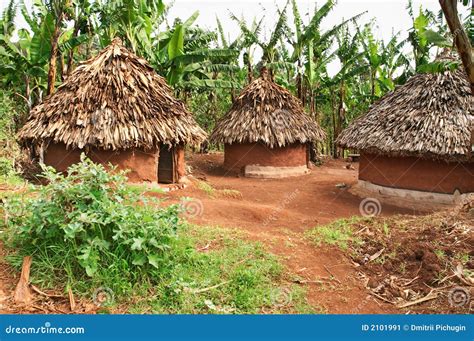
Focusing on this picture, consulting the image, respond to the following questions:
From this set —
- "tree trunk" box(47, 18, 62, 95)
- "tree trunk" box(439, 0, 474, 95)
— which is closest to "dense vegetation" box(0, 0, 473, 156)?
"tree trunk" box(47, 18, 62, 95)

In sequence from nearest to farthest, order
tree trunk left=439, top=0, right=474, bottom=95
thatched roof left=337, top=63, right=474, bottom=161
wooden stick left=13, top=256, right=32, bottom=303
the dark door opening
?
wooden stick left=13, top=256, right=32, bottom=303 → tree trunk left=439, top=0, right=474, bottom=95 → thatched roof left=337, top=63, right=474, bottom=161 → the dark door opening

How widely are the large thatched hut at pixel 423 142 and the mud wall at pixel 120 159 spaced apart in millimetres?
5666

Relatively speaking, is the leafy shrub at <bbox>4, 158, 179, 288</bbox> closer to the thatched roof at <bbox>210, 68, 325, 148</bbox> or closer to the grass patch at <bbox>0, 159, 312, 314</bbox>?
the grass patch at <bbox>0, 159, 312, 314</bbox>

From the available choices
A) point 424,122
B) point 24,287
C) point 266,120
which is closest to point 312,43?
point 266,120

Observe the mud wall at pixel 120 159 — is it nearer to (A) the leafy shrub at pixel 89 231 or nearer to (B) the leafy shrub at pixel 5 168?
(B) the leafy shrub at pixel 5 168

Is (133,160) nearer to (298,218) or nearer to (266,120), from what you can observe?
(298,218)

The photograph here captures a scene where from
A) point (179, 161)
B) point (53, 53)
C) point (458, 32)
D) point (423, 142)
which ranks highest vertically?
point (53, 53)

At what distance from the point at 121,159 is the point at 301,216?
4463 millimetres

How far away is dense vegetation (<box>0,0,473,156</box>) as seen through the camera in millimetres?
12734

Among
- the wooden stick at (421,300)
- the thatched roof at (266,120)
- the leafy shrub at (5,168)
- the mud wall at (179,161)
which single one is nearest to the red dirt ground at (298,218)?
the wooden stick at (421,300)

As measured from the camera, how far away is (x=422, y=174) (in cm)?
1116

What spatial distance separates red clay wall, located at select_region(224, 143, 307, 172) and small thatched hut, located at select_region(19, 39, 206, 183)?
16.4ft

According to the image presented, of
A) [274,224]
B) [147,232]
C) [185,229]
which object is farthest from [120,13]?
[147,232]

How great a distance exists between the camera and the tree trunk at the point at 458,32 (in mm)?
5750
